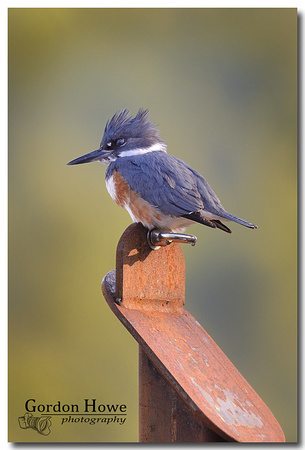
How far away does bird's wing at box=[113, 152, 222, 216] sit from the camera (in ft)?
5.74

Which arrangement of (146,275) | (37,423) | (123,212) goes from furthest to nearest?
1. (123,212)
2. (37,423)
3. (146,275)

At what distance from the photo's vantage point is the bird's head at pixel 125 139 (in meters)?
2.11

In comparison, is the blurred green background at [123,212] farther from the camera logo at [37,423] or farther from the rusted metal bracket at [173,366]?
the rusted metal bracket at [173,366]

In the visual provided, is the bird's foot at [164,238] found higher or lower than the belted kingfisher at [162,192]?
lower

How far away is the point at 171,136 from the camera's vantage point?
10.1ft

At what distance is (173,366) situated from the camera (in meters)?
1.25

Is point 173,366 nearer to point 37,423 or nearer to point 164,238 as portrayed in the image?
point 164,238

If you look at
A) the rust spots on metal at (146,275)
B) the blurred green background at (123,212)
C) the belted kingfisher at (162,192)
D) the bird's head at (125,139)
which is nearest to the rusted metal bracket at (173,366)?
the rust spots on metal at (146,275)

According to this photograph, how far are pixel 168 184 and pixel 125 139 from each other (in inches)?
16.0

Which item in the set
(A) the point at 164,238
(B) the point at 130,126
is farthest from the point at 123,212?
(A) the point at 164,238

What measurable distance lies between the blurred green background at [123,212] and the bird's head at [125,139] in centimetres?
64

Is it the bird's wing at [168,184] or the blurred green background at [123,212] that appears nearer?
the bird's wing at [168,184]

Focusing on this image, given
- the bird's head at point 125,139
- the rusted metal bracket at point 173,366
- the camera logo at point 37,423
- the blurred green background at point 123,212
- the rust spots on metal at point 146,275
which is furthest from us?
the blurred green background at point 123,212

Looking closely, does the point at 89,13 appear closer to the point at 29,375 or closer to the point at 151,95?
the point at 151,95
